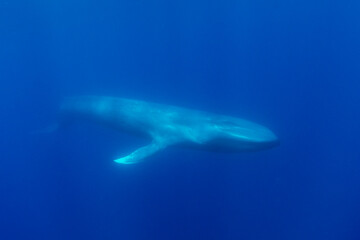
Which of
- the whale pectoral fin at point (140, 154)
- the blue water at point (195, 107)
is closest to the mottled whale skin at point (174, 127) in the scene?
the whale pectoral fin at point (140, 154)

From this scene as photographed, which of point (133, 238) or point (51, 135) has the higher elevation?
point (51, 135)

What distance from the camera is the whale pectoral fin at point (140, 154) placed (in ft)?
28.5

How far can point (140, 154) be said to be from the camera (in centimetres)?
892

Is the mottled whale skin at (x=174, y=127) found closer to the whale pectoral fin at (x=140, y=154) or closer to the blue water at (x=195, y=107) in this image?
the whale pectoral fin at (x=140, y=154)

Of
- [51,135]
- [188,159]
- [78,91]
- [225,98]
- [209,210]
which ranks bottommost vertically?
[209,210]

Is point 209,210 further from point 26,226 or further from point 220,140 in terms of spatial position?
point 26,226

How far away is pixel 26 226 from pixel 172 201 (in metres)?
6.69

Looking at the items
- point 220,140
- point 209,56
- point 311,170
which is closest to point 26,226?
point 220,140

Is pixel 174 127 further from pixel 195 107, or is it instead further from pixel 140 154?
pixel 195 107

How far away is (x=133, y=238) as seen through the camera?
520 inches

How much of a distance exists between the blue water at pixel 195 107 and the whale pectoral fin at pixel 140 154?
15.3ft

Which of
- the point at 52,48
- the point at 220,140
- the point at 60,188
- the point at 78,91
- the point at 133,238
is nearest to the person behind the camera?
the point at 220,140

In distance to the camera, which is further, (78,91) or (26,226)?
(78,91)

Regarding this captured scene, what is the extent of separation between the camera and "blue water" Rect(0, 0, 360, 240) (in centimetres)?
1352
